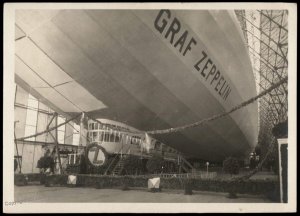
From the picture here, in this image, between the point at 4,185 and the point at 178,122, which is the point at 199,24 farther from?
the point at 4,185

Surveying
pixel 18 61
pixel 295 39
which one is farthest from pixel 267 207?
pixel 18 61

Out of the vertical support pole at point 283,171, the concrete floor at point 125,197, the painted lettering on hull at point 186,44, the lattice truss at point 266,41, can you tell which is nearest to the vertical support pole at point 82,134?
the concrete floor at point 125,197

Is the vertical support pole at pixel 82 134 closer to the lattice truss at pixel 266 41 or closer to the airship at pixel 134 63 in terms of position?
the airship at pixel 134 63

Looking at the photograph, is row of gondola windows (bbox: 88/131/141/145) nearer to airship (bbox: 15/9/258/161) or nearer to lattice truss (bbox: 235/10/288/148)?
airship (bbox: 15/9/258/161)

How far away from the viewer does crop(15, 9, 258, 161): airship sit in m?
9.69

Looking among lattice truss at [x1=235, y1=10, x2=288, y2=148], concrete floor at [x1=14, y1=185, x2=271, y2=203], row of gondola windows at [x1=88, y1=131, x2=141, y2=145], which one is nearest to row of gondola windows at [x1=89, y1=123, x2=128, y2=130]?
row of gondola windows at [x1=88, y1=131, x2=141, y2=145]

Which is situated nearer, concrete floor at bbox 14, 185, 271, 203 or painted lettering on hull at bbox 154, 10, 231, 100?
concrete floor at bbox 14, 185, 271, 203

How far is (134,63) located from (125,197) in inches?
174

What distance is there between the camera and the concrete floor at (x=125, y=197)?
9.62 meters

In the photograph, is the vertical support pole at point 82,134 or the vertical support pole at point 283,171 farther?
the vertical support pole at point 82,134

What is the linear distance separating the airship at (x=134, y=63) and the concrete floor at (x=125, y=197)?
10.0 feet

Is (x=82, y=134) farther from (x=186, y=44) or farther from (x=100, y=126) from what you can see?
(x=186, y=44)

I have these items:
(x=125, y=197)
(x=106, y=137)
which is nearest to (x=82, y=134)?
(x=106, y=137)

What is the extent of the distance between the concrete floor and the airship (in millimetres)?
3053
